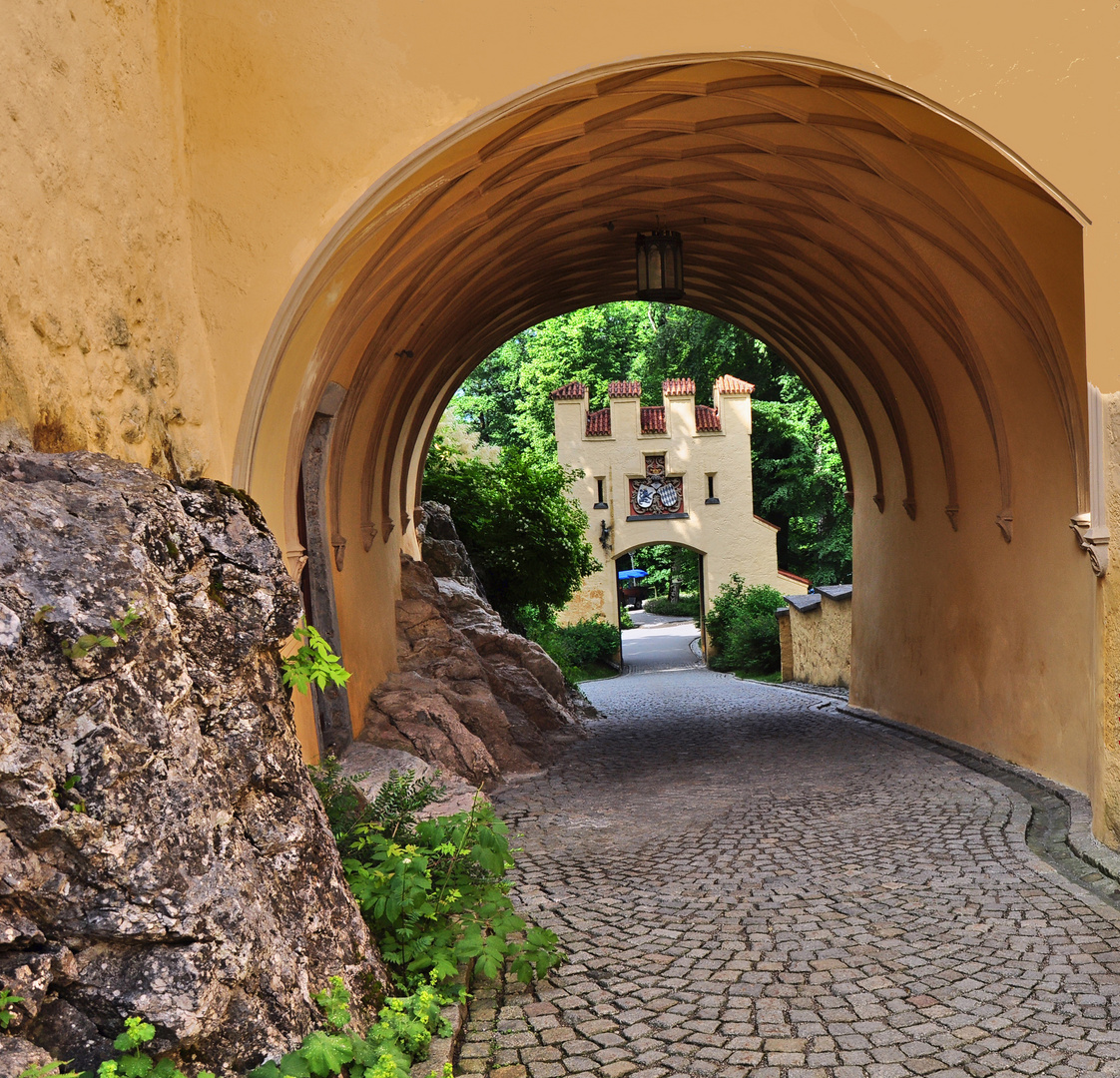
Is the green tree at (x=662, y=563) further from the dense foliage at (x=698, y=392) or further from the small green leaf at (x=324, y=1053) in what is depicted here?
the small green leaf at (x=324, y=1053)

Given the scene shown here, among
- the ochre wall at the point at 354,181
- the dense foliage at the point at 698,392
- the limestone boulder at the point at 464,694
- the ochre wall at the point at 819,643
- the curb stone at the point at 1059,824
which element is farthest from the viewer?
the dense foliage at the point at 698,392

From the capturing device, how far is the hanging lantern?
868 cm

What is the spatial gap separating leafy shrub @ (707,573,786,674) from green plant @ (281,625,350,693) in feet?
54.6

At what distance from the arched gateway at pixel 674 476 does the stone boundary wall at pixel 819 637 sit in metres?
7.55

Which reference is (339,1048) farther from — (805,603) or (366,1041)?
(805,603)

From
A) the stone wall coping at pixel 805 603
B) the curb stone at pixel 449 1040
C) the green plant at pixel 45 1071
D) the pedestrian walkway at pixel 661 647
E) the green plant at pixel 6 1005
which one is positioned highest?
the stone wall coping at pixel 805 603

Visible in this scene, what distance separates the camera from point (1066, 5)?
4.92 meters

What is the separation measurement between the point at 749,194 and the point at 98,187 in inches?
212

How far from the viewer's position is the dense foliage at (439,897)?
3795mm

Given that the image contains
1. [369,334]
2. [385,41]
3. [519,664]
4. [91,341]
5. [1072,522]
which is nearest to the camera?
[91,341]

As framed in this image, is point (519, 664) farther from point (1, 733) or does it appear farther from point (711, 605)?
point (711, 605)

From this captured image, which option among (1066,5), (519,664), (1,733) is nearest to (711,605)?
(519,664)

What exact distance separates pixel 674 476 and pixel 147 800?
2429cm

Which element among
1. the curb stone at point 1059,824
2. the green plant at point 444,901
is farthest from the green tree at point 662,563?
the green plant at point 444,901
